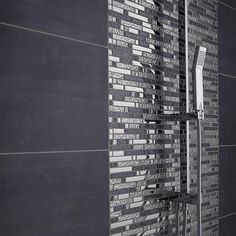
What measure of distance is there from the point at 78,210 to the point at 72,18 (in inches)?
19.9

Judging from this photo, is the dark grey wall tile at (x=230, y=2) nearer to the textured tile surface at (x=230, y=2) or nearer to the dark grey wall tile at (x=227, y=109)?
the textured tile surface at (x=230, y=2)

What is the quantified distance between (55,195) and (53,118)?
192mm

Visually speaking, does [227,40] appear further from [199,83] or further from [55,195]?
[55,195]

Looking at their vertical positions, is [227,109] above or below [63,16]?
below

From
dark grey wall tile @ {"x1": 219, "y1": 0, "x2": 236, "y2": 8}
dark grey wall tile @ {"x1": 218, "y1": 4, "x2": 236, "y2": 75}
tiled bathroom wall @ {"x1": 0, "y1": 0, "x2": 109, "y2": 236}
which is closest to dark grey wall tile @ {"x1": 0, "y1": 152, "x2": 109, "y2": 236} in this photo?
tiled bathroom wall @ {"x1": 0, "y1": 0, "x2": 109, "y2": 236}

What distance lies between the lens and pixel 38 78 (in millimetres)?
1061

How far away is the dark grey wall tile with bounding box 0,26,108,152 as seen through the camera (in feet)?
3.29

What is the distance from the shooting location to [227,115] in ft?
6.11

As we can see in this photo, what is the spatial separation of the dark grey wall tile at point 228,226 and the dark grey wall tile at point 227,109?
0.32 m

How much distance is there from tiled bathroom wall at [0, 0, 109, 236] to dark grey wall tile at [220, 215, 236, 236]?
2.43ft

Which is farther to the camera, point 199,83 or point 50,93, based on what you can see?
Result: point 199,83

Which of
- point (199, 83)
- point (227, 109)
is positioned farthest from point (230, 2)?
point (199, 83)

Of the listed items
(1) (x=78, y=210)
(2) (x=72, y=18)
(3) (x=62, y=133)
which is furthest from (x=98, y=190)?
(2) (x=72, y=18)

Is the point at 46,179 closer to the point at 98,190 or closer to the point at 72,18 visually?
the point at 98,190
